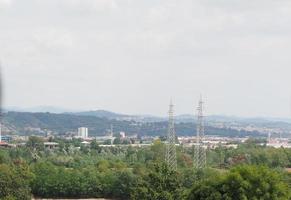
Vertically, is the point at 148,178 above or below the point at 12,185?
above

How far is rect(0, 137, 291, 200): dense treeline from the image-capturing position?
903 inches

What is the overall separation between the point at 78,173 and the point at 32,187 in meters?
3.07

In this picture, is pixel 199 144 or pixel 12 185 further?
pixel 199 144

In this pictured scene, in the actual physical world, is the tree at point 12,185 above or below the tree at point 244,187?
below

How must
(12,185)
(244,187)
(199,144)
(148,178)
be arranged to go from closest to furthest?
(244,187) < (148,178) < (12,185) < (199,144)

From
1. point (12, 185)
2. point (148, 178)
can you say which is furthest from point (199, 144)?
point (148, 178)

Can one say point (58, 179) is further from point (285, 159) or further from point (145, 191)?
point (285, 159)

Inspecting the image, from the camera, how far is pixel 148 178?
25000 millimetres

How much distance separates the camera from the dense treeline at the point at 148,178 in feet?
75.3

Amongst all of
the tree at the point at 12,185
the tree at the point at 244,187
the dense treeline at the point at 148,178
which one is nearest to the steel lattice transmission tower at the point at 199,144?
the dense treeline at the point at 148,178

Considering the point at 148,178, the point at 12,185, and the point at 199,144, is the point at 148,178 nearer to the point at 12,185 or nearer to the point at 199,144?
the point at 12,185

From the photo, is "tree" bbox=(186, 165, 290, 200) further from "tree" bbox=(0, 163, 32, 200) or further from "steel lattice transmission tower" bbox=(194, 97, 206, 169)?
"steel lattice transmission tower" bbox=(194, 97, 206, 169)

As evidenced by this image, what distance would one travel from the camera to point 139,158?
2648 inches

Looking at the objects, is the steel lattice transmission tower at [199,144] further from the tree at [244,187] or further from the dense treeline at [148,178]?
the tree at [244,187]
